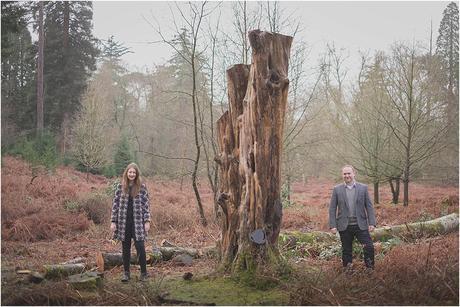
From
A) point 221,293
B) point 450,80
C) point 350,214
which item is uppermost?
point 450,80

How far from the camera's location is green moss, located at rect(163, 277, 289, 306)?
5.58 metres

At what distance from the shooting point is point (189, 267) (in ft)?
27.8

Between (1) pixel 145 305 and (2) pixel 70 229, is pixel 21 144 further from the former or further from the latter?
(1) pixel 145 305

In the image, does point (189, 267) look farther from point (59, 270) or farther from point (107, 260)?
point (59, 270)

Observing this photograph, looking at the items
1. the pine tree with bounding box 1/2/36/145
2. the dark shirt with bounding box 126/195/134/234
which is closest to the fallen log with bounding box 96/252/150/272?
the dark shirt with bounding box 126/195/134/234

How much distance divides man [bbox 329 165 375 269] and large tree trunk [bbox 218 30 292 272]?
1.05m

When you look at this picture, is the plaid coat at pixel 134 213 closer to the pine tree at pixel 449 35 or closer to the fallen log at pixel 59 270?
the fallen log at pixel 59 270

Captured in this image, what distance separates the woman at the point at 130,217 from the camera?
7.00 m

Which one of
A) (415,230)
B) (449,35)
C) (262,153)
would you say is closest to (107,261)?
(262,153)

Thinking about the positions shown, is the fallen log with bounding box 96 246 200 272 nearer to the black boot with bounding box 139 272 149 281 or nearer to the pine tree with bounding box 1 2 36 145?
the black boot with bounding box 139 272 149 281

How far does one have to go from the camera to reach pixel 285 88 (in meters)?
6.58

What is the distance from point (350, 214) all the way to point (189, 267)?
359 centimetres

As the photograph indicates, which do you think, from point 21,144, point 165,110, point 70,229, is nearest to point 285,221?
point 70,229

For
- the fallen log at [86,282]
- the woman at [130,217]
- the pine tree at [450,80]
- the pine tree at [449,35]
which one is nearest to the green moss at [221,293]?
the woman at [130,217]
